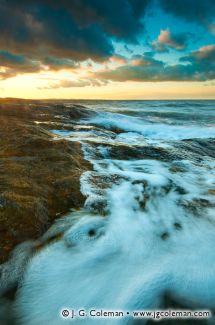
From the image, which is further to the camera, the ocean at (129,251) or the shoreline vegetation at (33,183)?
the shoreline vegetation at (33,183)

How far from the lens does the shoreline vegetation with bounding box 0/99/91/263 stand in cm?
346

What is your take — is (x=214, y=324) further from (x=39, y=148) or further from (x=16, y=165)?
(x=39, y=148)

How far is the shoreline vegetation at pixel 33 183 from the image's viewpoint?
136 inches

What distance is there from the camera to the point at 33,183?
4602 mm

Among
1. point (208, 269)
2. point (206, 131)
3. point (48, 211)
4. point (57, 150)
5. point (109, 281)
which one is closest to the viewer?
point (109, 281)

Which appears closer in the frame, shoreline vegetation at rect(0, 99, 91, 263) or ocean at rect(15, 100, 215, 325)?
ocean at rect(15, 100, 215, 325)

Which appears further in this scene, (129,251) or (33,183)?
(33,183)

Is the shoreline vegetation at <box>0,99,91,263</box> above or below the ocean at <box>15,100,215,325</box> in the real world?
above

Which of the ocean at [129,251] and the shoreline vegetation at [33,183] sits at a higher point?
the shoreline vegetation at [33,183]

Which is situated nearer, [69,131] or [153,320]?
[153,320]

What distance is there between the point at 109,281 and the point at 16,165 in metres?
3.27

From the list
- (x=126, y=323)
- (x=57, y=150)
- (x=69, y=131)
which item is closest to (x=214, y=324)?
(x=126, y=323)

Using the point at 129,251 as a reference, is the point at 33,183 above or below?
above

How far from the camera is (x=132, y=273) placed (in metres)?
3.16
